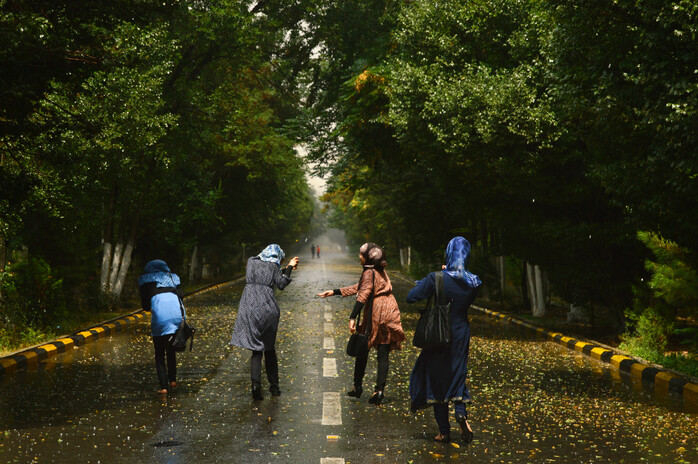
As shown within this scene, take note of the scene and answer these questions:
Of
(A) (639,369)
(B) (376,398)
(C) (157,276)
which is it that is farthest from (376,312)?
(A) (639,369)

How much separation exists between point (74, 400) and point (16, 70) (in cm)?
398

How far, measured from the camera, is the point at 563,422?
26.9 feet

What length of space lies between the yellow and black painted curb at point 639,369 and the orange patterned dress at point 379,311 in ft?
13.2

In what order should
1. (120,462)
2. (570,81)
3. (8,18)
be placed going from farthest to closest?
→ (570,81), (8,18), (120,462)

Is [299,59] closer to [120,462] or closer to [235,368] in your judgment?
[235,368]

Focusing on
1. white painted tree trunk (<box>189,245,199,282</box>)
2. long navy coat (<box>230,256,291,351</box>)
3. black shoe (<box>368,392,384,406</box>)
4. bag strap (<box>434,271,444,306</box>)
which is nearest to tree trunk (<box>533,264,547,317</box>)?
black shoe (<box>368,392,384,406</box>)

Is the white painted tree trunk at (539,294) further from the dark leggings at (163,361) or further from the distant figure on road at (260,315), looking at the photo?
the dark leggings at (163,361)

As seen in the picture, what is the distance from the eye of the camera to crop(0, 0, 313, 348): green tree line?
28.2 feet

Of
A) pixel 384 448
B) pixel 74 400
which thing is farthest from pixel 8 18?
pixel 384 448

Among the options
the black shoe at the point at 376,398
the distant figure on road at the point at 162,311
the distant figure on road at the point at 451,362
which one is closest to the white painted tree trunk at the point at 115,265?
the distant figure on road at the point at 162,311

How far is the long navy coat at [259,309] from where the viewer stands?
359 inches

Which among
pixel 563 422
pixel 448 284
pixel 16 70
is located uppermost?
pixel 16 70

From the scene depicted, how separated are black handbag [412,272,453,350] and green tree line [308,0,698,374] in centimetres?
322

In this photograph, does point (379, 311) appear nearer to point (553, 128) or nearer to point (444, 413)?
point (444, 413)
